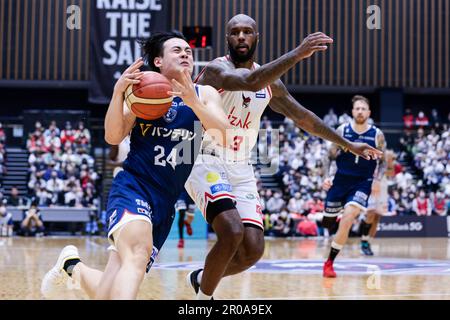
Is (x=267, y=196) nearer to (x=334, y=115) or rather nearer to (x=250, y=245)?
(x=334, y=115)

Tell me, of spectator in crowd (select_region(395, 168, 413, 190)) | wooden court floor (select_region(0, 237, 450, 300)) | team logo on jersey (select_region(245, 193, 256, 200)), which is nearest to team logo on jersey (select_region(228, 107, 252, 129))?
team logo on jersey (select_region(245, 193, 256, 200))

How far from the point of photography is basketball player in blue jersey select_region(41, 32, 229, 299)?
3.81 m

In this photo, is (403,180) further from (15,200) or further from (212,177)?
(212,177)

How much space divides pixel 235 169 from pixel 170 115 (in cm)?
101

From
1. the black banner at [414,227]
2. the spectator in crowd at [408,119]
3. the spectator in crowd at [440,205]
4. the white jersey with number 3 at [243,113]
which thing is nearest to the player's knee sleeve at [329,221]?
the white jersey with number 3 at [243,113]

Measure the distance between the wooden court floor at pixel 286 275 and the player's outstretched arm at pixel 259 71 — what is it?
1975 mm

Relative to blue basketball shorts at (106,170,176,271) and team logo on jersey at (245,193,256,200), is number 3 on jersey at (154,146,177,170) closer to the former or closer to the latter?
blue basketball shorts at (106,170,176,271)

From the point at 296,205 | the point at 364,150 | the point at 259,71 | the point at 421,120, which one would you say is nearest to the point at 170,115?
the point at 259,71

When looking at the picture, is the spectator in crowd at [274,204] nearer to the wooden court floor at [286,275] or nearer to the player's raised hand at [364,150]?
the wooden court floor at [286,275]

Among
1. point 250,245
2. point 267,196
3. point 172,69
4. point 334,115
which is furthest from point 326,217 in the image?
point 334,115

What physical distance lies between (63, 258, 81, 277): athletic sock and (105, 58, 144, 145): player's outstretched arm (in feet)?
3.35

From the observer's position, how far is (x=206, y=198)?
486 centimetres

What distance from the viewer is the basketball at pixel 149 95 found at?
3936mm

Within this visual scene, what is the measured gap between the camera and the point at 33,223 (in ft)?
57.2
